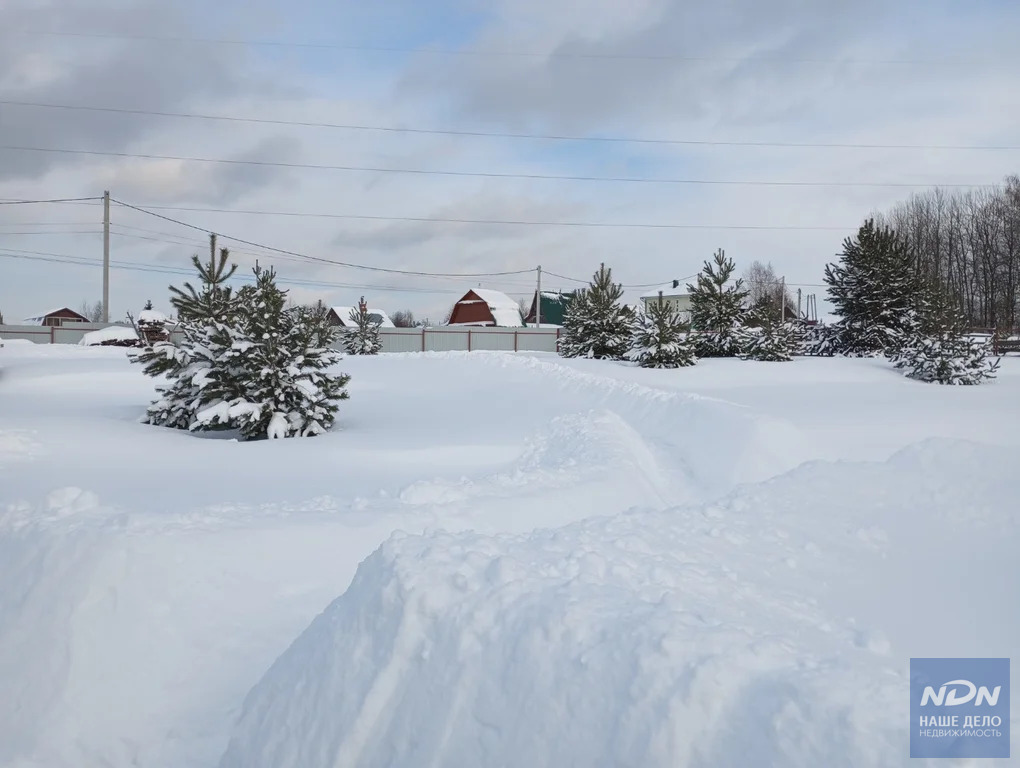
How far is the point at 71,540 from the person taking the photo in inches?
226

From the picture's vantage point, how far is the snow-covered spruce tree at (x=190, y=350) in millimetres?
13133

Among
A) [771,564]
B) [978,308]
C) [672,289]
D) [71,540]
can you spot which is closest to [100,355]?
[71,540]

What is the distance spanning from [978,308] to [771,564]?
61.2 m

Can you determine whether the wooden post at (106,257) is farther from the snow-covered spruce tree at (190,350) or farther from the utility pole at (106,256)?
the snow-covered spruce tree at (190,350)

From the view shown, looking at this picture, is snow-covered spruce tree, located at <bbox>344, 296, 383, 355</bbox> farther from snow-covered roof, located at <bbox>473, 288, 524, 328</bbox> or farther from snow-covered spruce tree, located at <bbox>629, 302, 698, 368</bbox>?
snow-covered roof, located at <bbox>473, 288, 524, 328</bbox>

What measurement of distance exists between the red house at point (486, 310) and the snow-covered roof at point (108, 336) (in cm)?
2690

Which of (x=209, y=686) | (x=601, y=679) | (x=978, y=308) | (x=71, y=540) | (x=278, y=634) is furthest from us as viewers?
(x=978, y=308)

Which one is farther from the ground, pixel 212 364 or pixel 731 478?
pixel 212 364

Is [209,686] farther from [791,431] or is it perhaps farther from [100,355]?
[100,355]

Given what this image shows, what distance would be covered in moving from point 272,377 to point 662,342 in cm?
1322

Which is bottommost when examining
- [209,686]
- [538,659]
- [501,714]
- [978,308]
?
[209,686]

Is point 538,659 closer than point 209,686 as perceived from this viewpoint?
Yes

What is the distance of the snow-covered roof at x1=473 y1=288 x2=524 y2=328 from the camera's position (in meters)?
55.0

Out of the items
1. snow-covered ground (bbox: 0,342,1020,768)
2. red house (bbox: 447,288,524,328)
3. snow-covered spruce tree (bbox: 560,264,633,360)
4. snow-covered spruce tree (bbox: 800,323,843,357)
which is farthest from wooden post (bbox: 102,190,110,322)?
snow-covered spruce tree (bbox: 800,323,843,357)
